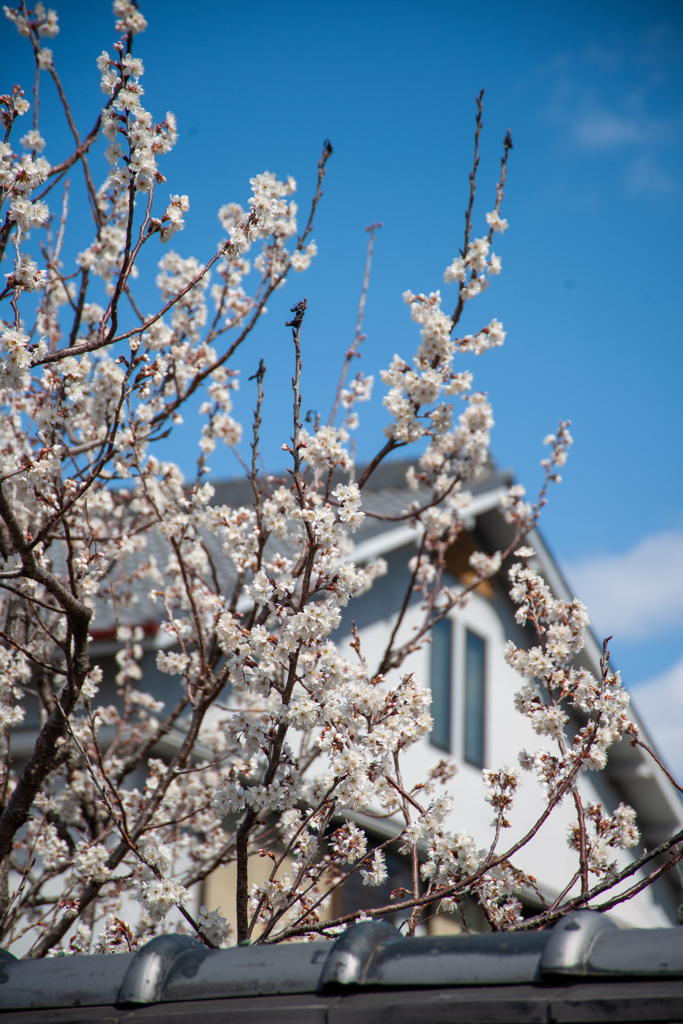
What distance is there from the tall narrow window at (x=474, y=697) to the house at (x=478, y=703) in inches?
0.5

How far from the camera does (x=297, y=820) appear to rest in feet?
12.5

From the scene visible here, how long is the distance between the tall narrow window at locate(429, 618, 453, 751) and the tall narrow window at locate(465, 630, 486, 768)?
1.67ft

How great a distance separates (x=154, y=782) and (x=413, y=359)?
10.3 feet

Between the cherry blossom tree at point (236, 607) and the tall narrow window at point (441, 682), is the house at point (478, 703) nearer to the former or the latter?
the tall narrow window at point (441, 682)

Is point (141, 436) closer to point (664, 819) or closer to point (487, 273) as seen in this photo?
point (487, 273)

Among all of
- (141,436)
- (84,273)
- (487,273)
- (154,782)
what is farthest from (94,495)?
(487,273)

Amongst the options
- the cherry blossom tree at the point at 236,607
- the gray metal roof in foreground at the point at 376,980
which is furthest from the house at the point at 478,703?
the gray metal roof in foreground at the point at 376,980

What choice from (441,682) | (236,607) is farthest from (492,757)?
(236,607)

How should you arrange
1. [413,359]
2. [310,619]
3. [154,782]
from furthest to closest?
[154,782] < [413,359] < [310,619]

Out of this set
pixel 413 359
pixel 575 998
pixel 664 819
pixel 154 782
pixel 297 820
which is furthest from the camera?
pixel 664 819

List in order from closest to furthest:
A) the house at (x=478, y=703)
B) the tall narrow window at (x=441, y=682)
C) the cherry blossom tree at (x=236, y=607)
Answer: the cherry blossom tree at (x=236, y=607) → the house at (x=478, y=703) → the tall narrow window at (x=441, y=682)

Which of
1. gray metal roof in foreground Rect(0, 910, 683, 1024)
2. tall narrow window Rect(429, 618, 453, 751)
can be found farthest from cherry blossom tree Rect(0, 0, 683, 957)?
tall narrow window Rect(429, 618, 453, 751)

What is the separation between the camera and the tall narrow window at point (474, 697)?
10.6m

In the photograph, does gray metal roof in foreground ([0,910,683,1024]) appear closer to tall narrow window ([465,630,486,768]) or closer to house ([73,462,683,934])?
house ([73,462,683,934])
